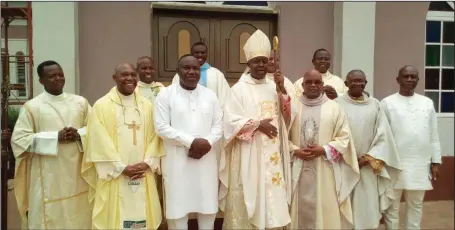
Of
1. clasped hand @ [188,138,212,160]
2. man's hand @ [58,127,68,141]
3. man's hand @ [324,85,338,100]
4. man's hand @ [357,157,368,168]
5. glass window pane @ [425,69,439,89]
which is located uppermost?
glass window pane @ [425,69,439,89]

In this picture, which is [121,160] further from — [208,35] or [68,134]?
[208,35]

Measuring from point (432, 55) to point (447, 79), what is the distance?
1.87 feet

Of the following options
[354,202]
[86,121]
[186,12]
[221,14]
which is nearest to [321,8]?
[221,14]

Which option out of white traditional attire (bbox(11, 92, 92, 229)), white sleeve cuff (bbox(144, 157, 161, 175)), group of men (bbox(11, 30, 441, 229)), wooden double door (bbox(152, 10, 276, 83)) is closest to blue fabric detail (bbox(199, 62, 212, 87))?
group of men (bbox(11, 30, 441, 229))

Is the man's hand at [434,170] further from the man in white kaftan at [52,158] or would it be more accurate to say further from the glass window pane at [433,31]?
the man in white kaftan at [52,158]

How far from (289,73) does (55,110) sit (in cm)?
391

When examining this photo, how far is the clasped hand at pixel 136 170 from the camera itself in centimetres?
418

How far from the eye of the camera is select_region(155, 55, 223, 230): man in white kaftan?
4.24m

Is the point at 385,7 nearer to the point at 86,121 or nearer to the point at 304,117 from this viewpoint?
the point at 304,117

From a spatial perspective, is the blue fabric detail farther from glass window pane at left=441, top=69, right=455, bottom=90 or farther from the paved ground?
glass window pane at left=441, top=69, right=455, bottom=90

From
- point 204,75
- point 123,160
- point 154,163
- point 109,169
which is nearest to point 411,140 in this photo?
point 204,75

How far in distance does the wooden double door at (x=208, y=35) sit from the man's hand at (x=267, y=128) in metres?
3.13

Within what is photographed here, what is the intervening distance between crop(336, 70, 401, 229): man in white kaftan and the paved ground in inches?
58.7

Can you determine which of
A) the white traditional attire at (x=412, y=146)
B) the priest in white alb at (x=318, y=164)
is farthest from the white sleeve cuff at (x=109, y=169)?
the white traditional attire at (x=412, y=146)
